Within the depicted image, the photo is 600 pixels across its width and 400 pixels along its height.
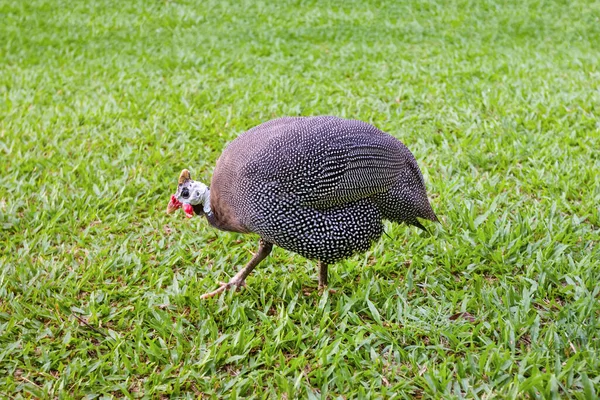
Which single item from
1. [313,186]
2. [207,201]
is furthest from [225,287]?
[313,186]

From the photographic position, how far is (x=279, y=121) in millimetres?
2742

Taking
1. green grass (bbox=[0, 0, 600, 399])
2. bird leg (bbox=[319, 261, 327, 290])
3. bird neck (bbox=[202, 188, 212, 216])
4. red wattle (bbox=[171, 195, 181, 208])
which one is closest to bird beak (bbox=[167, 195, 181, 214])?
red wattle (bbox=[171, 195, 181, 208])

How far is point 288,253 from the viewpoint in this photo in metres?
3.26

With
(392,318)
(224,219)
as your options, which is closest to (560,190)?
(392,318)

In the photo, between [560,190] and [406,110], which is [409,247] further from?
[406,110]

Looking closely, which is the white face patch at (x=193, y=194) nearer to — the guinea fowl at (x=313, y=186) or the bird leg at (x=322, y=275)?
the guinea fowl at (x=313, y=186)

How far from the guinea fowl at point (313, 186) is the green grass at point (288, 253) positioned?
44 centimetres

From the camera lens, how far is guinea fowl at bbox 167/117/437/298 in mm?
2449

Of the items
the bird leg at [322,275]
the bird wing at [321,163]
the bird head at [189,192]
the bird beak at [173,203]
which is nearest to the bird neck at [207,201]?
the bird head at [189,192]

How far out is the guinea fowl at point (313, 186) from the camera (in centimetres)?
245

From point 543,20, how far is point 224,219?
6.78 meters

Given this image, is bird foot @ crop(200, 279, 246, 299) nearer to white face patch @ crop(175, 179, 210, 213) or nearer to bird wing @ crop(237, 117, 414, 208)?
white face patch @ crop(175, 179, 210, 213)

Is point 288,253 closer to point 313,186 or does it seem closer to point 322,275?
point 322,275

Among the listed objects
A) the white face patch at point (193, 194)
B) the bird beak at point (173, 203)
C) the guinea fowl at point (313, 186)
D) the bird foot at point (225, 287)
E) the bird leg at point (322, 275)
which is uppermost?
the guinea fowl at point (313, 186)
